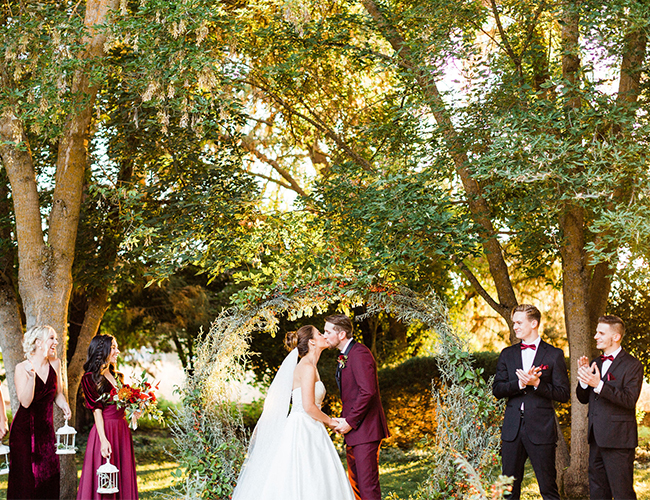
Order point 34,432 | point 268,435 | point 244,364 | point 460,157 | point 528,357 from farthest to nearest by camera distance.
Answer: point 460,157 → point 244,364 → point 268,435 → point 34,432 → point 528,357

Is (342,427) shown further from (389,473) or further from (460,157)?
(389,473)

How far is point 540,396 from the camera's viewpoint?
18.3ft

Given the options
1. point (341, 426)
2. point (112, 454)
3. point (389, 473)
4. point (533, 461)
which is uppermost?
point (341, 426)

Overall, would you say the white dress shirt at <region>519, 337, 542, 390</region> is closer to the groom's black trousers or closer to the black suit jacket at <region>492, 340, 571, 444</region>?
→ the black suit jacket at <region>492, 340, 571, 444</region>

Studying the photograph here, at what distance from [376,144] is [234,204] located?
91.5 inches

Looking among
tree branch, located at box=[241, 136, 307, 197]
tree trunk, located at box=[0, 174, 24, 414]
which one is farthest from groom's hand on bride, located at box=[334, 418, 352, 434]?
tree branch, located at box=[241, 136, 307, 197]

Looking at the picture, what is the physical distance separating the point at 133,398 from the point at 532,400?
12.6ft

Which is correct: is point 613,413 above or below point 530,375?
below

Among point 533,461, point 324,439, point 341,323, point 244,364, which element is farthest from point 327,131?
point 533,461

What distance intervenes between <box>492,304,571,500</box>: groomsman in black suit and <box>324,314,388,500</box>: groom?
1.16 meters

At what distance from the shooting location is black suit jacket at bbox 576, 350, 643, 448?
5340mm

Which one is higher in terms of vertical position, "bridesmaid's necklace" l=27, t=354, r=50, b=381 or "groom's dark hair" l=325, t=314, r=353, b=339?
"groom's dark hair" l=325, t=314, r=353, b=339

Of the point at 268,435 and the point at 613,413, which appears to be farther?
the point at 268,435

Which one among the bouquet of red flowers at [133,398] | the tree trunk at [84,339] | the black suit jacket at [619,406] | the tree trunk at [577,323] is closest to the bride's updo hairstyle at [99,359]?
the bouquet of red flowers at [133,398]
